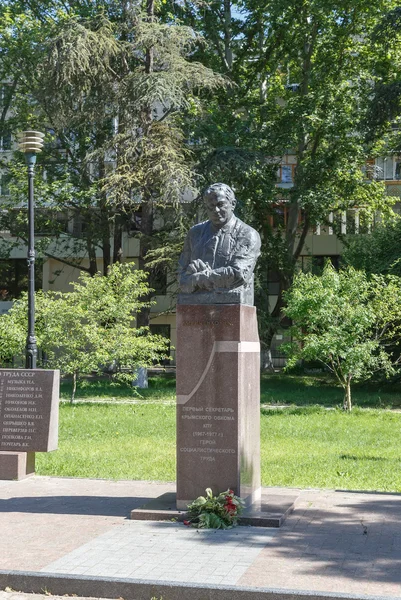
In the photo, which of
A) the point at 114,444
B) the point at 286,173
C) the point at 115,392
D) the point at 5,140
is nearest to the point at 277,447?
the point at 114,444

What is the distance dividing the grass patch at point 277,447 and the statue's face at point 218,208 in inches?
155

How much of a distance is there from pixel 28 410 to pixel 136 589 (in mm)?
5641

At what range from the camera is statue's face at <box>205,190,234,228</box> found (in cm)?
965

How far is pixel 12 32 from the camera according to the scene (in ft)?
113

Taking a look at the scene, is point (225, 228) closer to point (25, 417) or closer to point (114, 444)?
point (25, 417)

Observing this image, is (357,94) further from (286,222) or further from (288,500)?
(288,500)

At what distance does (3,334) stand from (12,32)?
1591 cm

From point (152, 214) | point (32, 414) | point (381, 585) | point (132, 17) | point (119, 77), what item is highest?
point (132, 17)

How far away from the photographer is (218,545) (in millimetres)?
7996

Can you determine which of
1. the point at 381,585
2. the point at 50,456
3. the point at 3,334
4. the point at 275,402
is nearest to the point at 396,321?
the point at 275,402

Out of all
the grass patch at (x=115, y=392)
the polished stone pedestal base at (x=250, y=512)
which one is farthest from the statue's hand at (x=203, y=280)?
the grass patch at (x=115, y=392)

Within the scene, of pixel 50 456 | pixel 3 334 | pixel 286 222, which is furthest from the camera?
pixel 286 222

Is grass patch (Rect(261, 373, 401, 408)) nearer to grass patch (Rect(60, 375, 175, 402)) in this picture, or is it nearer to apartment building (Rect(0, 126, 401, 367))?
grass patch (Rect(60, 375, 175, 402))

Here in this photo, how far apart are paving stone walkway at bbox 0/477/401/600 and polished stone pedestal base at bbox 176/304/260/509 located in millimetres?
648
